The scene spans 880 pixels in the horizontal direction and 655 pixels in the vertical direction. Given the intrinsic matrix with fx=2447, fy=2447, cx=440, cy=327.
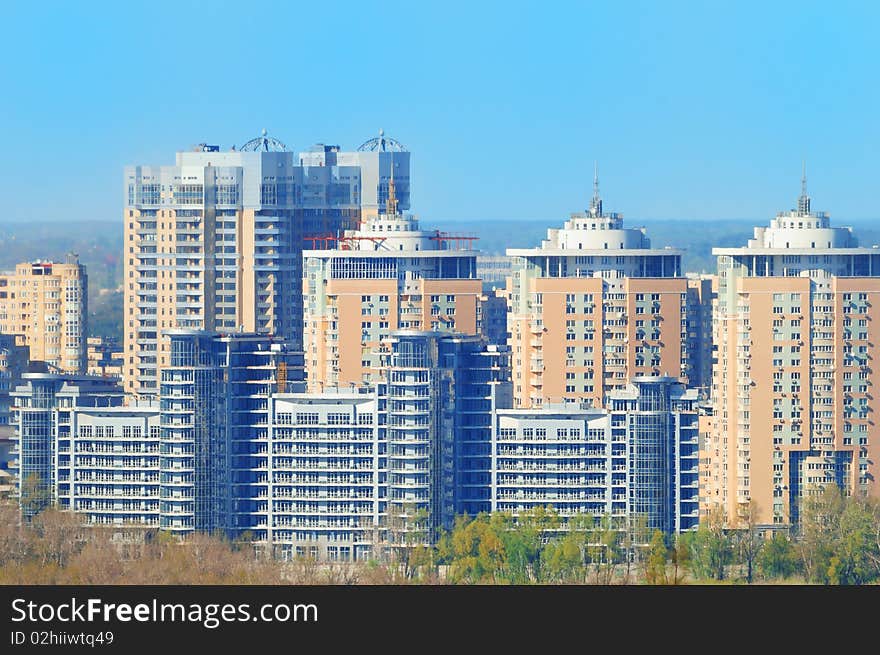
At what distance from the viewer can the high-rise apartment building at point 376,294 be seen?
19.3m

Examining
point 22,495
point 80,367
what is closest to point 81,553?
point 22,495

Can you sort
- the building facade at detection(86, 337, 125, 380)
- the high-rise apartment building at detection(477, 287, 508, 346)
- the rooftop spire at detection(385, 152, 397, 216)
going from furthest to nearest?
the building facade at detection(86, 337, 125, 380) < the high-rise apartment building at detection(477, 287, 508, 346) < the rooftop spire at detection(385, 152, 397, 216)

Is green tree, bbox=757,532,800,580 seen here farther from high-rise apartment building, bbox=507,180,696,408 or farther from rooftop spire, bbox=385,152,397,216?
rooftop spire, bbox=385,152,397,216

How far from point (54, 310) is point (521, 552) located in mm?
8379

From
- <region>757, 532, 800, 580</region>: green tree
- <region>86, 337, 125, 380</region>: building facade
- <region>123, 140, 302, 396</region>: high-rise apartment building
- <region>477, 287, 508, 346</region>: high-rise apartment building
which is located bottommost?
<region>757, 532, 800, 580</region>: green tree

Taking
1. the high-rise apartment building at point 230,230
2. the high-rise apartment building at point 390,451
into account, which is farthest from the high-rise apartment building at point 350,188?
the high-rise apartment building at point 390,451

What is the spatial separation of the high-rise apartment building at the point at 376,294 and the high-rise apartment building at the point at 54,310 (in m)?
3.47

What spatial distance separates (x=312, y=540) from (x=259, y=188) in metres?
5.79

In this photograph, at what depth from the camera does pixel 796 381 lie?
1795cm

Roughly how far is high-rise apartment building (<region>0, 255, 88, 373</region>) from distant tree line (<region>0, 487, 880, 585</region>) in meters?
5.43

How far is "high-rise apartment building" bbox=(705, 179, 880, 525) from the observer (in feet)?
58.6

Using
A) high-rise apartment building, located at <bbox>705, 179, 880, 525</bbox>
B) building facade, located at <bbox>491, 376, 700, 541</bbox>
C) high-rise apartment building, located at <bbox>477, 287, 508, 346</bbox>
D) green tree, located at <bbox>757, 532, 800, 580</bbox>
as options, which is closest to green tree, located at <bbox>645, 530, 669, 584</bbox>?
building facade, located at <bbox>491, 376, 700, 541</bbox>

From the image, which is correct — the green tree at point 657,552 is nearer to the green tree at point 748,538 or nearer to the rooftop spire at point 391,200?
the green tree at point 748,538
